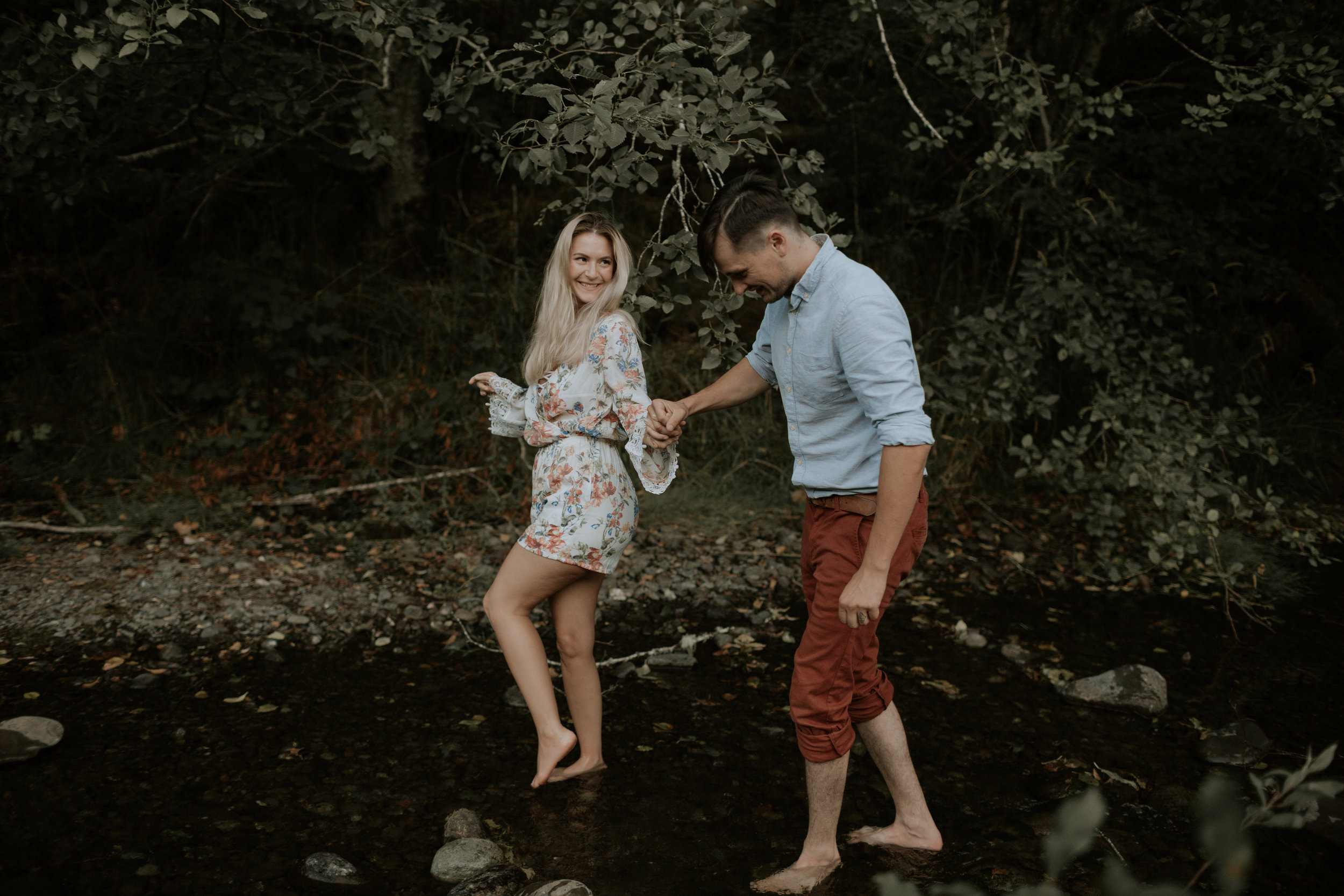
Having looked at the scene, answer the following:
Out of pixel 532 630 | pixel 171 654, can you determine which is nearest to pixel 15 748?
pixel 171 654

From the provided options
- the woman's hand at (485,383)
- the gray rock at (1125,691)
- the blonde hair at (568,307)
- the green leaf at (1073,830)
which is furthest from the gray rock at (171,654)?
the green leaf at (1073,830)

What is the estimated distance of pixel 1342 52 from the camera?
473cm

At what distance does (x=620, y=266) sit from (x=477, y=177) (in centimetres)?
521

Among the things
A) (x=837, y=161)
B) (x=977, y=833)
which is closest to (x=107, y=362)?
(x=837, y=161)

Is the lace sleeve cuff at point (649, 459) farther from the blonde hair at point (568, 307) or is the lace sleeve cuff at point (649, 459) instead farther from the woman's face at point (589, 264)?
the woman's face at point (589, 264)

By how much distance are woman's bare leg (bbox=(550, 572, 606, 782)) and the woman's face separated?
952mm

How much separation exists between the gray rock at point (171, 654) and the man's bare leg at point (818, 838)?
2777mm

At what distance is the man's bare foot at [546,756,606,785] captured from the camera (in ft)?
10.5

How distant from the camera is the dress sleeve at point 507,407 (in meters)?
3.28

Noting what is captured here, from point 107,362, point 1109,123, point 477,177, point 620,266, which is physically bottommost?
point 107,362

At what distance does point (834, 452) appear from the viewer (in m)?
2.58

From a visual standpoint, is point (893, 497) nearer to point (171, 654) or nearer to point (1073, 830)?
point (1073, 830)

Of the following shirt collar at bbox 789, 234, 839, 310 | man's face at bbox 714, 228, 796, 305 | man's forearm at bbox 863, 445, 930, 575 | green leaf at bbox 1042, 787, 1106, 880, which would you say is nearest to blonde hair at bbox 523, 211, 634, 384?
man's face at bbox 714, 228, 796, 305

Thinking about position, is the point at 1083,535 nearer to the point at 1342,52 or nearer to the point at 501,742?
the point at 1342,52
